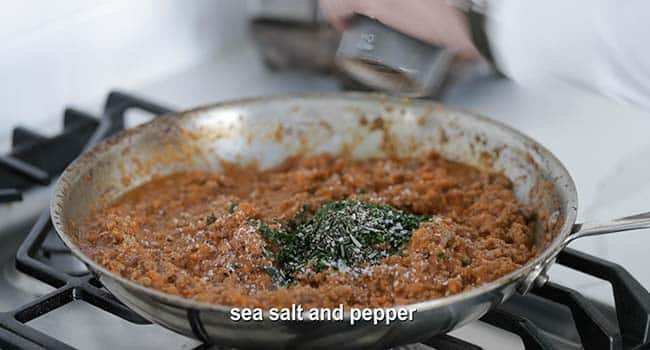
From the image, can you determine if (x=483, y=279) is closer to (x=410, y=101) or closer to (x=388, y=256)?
(x=388, y=256)

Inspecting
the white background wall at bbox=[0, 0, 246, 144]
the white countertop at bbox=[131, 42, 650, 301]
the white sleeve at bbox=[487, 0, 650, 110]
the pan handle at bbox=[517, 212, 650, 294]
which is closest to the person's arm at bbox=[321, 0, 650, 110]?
the white sleeve at bbox=[487, 0, 650, 110]

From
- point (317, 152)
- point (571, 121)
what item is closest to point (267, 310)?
point (317, 152)

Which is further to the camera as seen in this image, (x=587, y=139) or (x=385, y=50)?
(x=587, y=139)

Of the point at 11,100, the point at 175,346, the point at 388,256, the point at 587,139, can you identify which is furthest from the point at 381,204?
the point at 11,100

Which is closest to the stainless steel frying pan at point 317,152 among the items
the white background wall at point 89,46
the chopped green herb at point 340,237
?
the chopped green herb at point 340,237

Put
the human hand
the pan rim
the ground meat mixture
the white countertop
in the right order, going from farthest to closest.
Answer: the white countertop → the human hand → the ground meat mixture → the pan rim

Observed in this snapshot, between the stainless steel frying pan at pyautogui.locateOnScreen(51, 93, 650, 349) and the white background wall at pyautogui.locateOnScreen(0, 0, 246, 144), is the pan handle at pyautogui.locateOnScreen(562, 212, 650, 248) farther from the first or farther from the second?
the white background wall at pyautogui.locateOnScreen(0, 0, 246, 144)

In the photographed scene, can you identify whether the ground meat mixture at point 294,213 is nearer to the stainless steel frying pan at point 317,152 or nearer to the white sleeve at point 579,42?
the stainless steel frying pan at point 317,152

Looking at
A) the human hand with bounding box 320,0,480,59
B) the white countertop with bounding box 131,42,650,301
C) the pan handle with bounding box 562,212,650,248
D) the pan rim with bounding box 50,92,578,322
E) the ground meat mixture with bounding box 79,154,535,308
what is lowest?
the white countertop with bounding box 131,42,650,301
